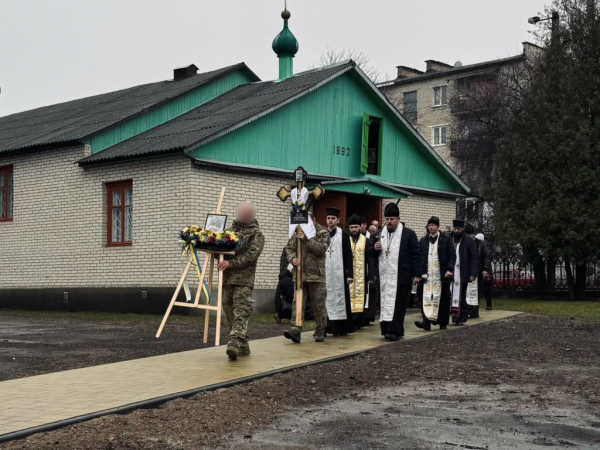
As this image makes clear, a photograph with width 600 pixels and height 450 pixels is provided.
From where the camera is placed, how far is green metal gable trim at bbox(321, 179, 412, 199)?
74.3ft

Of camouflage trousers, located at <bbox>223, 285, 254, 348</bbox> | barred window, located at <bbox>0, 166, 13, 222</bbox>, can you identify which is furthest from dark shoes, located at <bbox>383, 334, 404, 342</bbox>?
→ barred window, located at <bbox>0, 166, 13, 222</bbox>

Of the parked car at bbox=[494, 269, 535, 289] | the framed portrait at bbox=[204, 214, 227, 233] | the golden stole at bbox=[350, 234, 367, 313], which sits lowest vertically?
the parked car at bbox=[494, 269, 535, 289]

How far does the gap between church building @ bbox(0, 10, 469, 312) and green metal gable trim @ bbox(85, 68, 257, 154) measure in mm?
38

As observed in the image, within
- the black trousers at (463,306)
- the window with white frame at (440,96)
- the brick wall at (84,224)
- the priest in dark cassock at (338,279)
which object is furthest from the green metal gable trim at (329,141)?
the window with white frame at (440,96)

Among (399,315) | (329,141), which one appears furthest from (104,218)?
(399,315)

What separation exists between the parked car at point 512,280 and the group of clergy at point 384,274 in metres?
14.4

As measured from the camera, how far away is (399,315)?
13.8 metres

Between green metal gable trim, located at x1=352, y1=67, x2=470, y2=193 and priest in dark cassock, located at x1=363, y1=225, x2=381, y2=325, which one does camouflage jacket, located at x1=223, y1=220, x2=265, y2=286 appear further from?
green metal gable trim, located at x1=352, y1=67, x2=470, y2=193

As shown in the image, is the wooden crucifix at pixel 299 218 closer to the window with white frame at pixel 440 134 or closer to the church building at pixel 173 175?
the church building at pixel 173 175

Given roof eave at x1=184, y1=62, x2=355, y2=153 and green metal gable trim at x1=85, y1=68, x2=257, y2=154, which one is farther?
green metal gable trim at x1=85, y1=68, x2=257, y2=154

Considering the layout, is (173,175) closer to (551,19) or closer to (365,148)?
(365,148)

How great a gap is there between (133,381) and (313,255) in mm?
4382

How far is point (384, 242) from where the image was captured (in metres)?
14.4

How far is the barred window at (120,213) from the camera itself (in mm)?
21906
